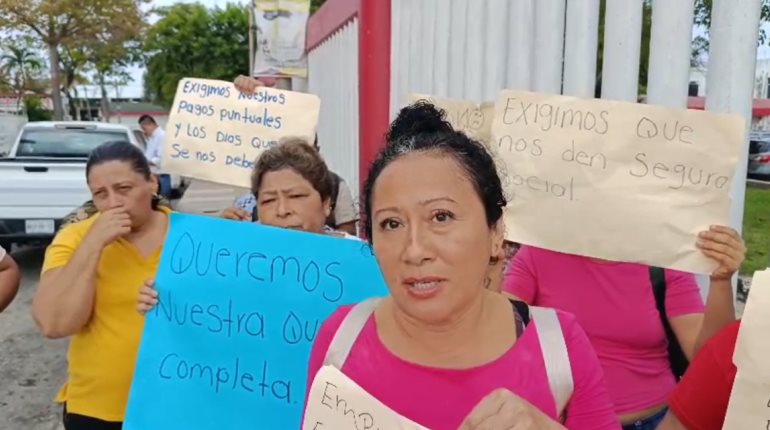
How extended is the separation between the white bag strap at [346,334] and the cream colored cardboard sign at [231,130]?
173 cm

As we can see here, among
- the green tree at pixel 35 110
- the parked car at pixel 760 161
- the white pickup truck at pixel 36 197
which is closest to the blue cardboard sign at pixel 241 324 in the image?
the white pickup truck at pixel 36 197

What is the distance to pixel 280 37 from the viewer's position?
29.3ft

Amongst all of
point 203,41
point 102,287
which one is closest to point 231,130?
point 102,287

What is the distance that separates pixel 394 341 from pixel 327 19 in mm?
6838

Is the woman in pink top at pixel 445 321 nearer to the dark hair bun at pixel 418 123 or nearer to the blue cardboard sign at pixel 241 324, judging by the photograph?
the dark hair bun at pixel 418 123

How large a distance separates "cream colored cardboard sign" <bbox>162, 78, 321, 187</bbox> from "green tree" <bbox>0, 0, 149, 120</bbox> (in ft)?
98.4

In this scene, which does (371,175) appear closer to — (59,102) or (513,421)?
(513,421)

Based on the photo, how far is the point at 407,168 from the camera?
1589mm

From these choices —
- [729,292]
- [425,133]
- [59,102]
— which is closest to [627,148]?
[729,292]

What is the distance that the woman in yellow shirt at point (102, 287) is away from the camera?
2.48 meters

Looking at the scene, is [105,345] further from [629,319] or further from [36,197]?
[36,197]

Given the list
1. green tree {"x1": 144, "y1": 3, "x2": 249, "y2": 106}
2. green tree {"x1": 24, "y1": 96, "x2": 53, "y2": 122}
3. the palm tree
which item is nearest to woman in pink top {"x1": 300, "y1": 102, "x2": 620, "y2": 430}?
green tree {"x1": 144, "y1": 3, "x2": 249, "y2": 106}

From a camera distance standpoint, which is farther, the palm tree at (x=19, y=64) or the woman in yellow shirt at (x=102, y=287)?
the palm tree at (x=19, y=64)

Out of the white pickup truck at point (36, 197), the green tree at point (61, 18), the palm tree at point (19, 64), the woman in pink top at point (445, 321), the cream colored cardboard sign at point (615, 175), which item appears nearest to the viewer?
the woman in pink top at point (445, 321)
